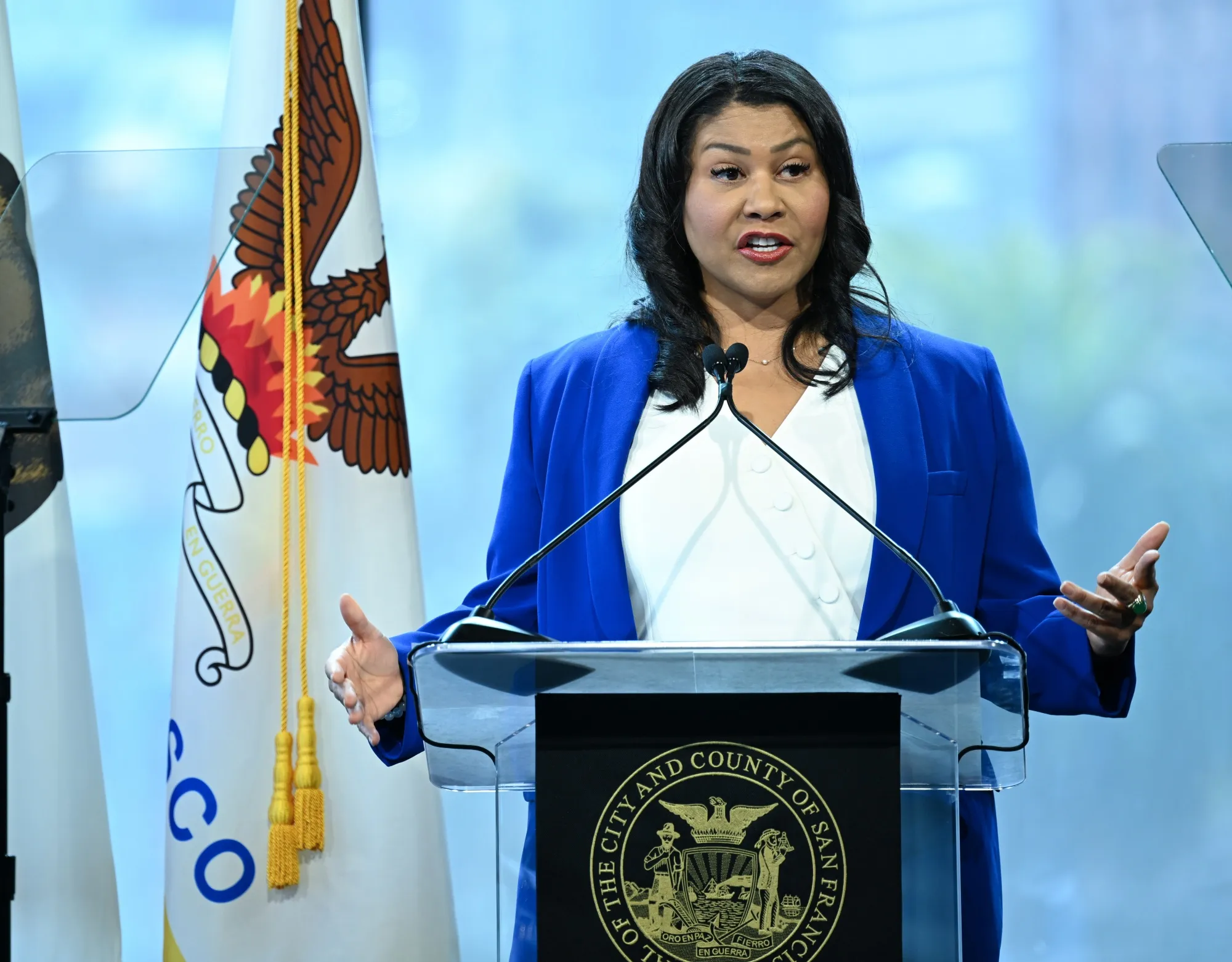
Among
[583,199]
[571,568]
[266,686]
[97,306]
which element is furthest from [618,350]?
[583,199]

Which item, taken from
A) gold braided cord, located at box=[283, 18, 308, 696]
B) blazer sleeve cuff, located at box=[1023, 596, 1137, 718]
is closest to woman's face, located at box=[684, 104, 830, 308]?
blazer sleeve cuff, located at box=[1023, 596, 1137, 718]

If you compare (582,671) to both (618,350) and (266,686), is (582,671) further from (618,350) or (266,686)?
(266,686)

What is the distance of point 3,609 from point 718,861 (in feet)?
3.81

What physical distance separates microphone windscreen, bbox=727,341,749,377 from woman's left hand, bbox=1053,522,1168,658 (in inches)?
14.9

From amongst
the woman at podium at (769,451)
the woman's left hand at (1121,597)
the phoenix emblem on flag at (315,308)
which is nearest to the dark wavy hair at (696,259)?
the woman at podium at (769,451)

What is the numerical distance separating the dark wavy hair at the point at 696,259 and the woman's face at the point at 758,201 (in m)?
0.03

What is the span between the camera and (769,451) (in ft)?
5.49

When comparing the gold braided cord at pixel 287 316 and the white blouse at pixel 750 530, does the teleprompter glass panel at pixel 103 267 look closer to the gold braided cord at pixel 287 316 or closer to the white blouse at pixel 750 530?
the gold braided cord at pixel 287 316

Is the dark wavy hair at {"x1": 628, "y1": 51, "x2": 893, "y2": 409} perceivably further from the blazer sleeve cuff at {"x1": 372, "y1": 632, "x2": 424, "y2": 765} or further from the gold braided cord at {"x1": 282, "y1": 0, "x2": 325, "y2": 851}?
the gold braided cord at {"x1": 282, "y1": 0, "x2": 325, "y2": 851}

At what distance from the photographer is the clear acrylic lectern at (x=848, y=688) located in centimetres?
96

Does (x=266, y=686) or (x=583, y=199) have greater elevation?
(x=583, y=199)

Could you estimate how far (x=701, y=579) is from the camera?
1611 mm

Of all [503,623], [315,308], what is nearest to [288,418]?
[315,308]

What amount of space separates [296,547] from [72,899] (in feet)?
2.06
